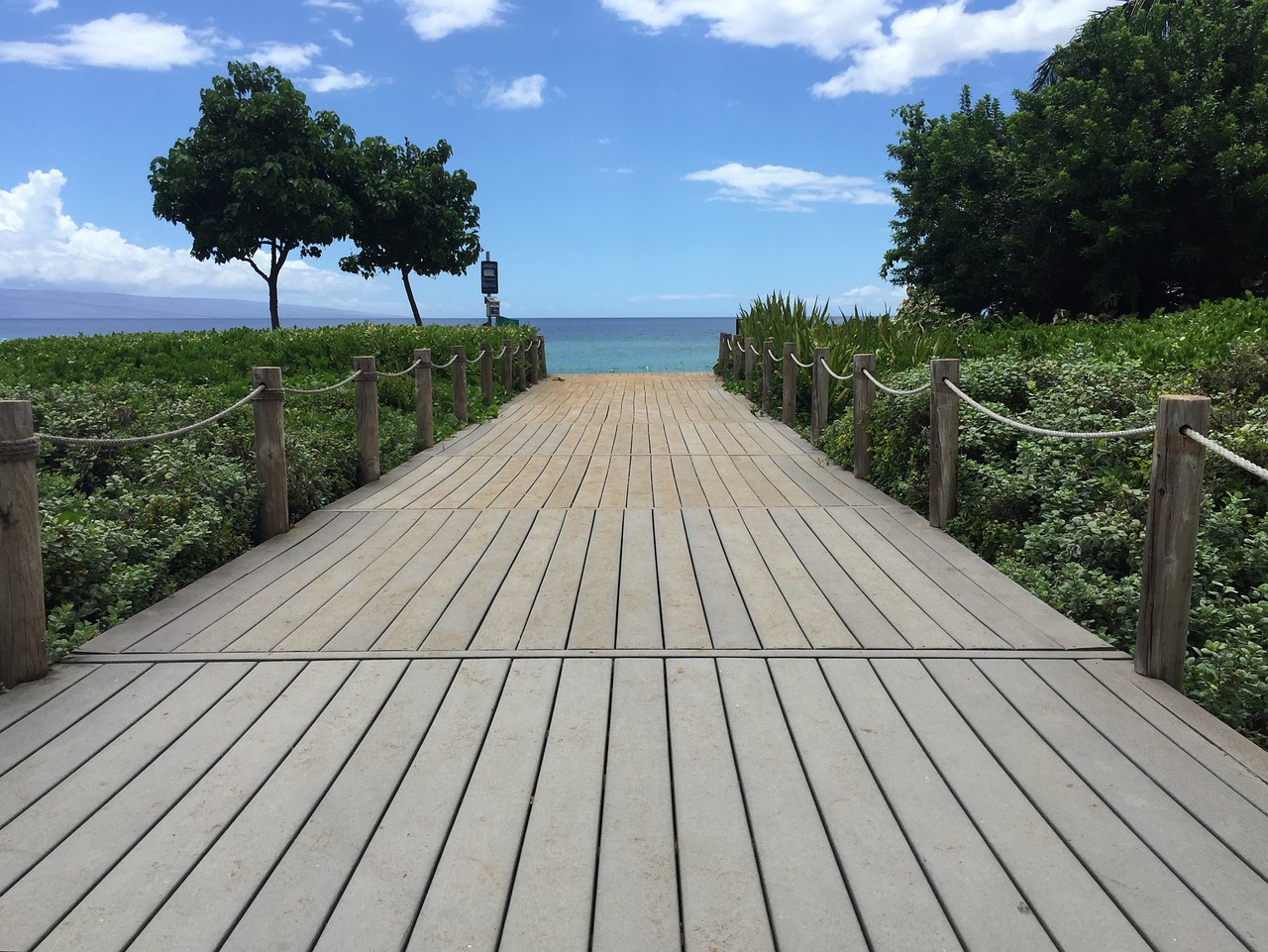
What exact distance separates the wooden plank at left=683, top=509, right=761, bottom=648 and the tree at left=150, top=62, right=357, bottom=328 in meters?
25.2

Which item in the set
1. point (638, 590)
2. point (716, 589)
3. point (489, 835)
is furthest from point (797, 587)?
point (489, 835)

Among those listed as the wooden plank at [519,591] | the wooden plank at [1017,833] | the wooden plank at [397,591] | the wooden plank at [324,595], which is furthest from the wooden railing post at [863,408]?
the wooden plank at [1017,833]

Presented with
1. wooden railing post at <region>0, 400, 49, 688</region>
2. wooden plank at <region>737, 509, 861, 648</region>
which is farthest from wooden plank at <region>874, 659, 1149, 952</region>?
wooden railing post at <region>0, 400, 49, 688</region>

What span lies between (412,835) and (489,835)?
18cm

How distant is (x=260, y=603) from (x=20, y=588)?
1.06 m

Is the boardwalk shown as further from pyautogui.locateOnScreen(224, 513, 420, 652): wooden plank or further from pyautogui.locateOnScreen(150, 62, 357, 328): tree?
pyautogui.locateOnScreen(150, 62, 357, 328): tree

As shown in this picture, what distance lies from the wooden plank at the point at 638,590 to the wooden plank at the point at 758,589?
0.38 meters

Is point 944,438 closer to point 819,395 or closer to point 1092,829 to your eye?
point 1092,829

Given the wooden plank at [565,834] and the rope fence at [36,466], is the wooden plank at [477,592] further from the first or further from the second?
the rope fence at [36,466]

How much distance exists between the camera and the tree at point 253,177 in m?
27.5

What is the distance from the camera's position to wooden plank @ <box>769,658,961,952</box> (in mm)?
1987

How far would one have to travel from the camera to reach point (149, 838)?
235cm

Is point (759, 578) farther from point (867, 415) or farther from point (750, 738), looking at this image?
point (867, 415)

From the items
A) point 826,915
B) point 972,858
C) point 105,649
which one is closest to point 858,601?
point 972,858
